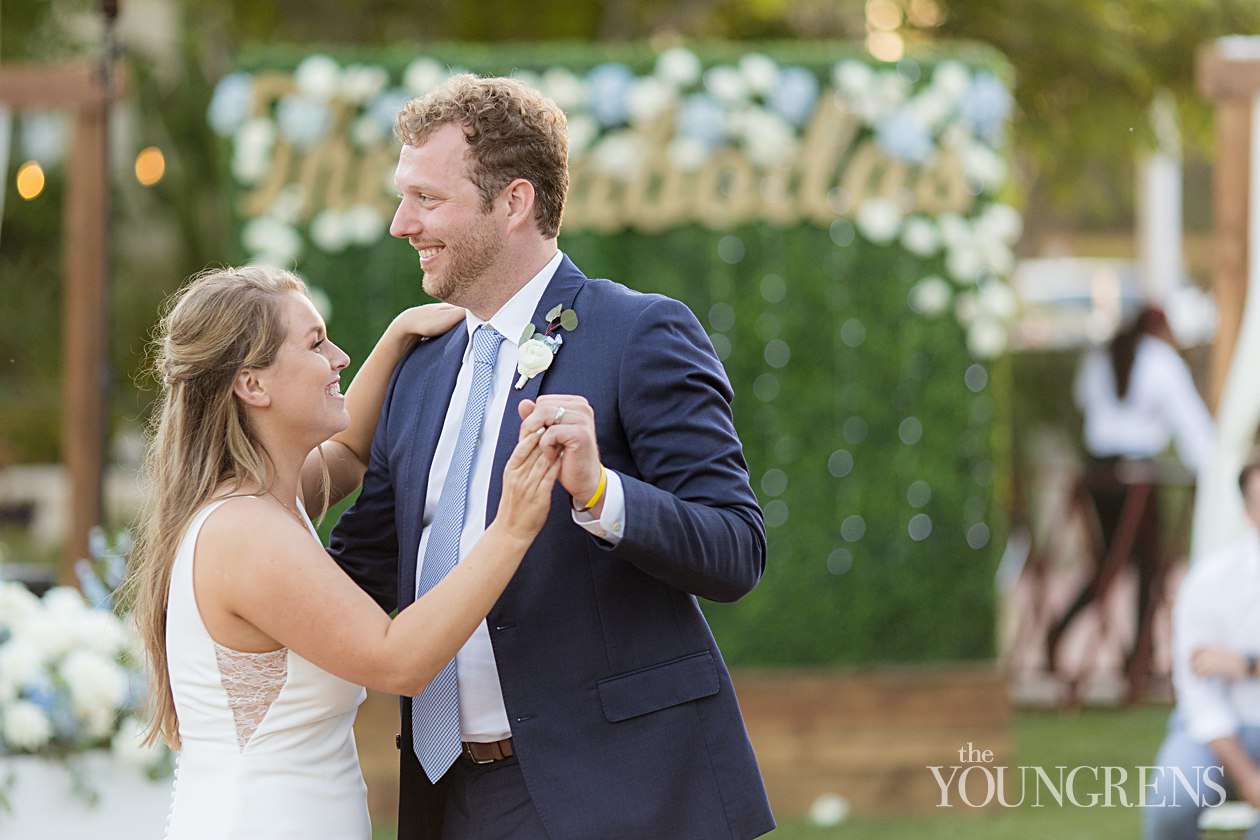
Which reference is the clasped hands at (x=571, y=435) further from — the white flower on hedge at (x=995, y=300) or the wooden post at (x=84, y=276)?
the white flower on hedge at (x=995, y=300)

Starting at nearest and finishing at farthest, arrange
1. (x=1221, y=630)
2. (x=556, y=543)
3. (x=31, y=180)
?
(x=556, y=543) → (x=1221, y=630) → (x=31, y=180)

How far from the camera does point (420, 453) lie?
114 inches

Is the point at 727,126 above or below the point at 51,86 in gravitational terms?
below

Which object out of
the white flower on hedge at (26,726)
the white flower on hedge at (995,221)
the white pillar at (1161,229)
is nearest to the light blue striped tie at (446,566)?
the white flower on hedge at (26,726)

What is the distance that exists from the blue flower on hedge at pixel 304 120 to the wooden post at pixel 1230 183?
334 centimetres

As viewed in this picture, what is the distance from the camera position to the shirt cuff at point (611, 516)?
2.48 m

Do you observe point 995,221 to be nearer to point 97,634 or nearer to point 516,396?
point 97,634

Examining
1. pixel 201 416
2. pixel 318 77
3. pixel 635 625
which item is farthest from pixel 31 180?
pixel 635 625

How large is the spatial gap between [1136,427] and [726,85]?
341 cm

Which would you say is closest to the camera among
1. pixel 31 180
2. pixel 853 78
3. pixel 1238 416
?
pixel 1238 416

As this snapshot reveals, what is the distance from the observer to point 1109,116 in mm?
10734

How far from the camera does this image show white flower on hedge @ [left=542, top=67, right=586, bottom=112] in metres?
6.82

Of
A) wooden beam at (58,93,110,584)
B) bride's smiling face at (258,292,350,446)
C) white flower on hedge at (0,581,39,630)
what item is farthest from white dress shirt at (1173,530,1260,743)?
wooden beam at (58,93,110,584)

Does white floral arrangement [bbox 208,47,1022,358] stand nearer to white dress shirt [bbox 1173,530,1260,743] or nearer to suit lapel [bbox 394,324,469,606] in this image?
white dress shirt [bbox 1173,530,1260,743]
